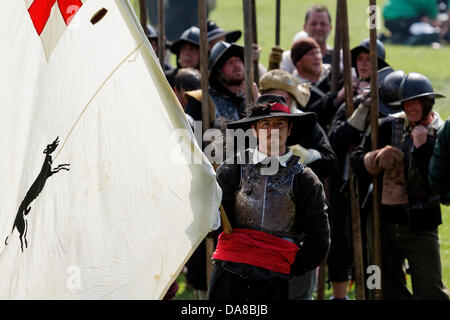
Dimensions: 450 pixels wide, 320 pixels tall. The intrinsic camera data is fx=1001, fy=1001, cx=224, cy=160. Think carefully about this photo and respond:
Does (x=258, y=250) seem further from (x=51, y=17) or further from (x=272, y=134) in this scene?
(x=51, y=17)

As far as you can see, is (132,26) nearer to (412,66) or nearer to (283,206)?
(283,206)

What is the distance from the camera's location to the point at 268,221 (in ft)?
17.7

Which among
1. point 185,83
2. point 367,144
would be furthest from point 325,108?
point 185,83

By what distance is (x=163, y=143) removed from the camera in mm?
4422

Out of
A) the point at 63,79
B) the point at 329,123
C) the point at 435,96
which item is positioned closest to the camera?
the point at 63,79

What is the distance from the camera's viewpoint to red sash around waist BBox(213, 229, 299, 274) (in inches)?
210

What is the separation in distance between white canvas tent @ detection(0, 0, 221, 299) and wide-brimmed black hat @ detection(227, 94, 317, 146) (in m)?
1.09

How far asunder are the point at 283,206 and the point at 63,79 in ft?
4.79

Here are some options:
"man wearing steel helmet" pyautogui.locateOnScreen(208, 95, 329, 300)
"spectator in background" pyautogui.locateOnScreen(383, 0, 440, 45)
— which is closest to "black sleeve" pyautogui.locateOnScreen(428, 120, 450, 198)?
"man wearing steel helmet" pyautogui.locateOnScreen(208, 95, 329, 300)

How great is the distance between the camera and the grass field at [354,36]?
18741 mm

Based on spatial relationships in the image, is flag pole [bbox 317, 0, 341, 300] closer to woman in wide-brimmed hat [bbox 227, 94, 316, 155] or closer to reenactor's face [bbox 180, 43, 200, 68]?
reenactor's face [bbox 180, 43, 200, 68]
